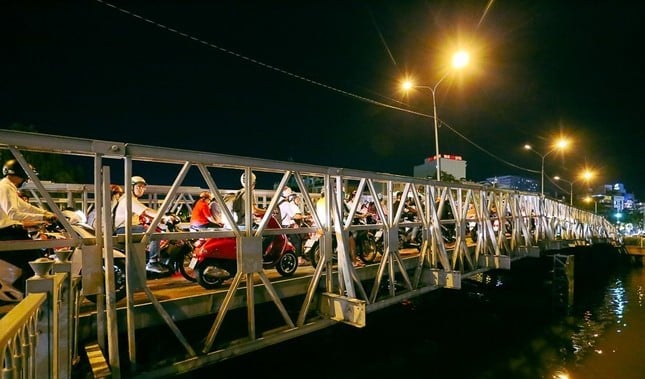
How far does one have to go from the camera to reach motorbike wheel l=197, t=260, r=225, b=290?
5.12 m

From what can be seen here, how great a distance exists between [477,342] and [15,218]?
1023 cm

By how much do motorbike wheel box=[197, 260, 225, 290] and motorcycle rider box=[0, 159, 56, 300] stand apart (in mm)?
1889

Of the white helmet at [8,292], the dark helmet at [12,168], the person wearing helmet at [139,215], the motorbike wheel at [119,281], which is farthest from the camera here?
the person wearing helmet at [139,215]

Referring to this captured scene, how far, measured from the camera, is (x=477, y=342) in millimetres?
9727

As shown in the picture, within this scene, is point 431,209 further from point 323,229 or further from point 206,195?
point 206,195

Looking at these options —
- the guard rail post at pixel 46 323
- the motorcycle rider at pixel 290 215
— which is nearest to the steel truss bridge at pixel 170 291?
the guard rail post at pixel 46 323

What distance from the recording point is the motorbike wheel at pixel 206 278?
16.8 feet

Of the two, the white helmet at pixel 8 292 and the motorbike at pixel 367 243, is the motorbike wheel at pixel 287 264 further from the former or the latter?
the white helmet at pixel 8 292

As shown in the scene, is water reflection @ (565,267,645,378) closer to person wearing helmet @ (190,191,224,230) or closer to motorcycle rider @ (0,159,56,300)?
person wearing helmet @ (190,191,224,230)

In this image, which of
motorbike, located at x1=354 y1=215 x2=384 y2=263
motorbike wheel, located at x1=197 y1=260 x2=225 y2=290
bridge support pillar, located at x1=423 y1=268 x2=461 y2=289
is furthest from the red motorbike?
bridge support pillar, located at x1=423 y1=268 x2=461 y2=289

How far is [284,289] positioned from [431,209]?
369 cm

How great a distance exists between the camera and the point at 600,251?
25.3 m

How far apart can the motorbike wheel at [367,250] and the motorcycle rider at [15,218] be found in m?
5.75

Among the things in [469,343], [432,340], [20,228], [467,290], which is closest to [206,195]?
[20,228]
